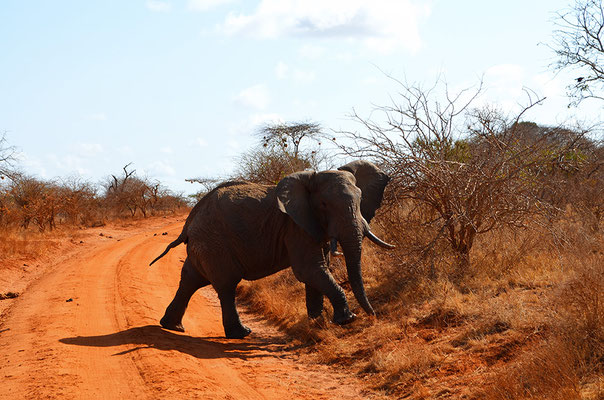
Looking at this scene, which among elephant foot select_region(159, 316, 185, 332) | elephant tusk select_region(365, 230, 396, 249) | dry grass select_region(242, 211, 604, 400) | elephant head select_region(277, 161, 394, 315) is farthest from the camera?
elephant foot select_region(159, 316, 185, 332)

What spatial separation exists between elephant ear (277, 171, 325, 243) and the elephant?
0.01 meters

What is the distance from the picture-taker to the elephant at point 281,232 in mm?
8711

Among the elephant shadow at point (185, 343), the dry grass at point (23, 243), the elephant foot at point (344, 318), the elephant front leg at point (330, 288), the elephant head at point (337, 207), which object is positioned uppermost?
the elephant head at point (337, 207)

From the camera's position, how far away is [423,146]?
400 inches

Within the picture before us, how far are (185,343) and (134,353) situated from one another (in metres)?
1.01

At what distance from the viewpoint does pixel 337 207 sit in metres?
8.70

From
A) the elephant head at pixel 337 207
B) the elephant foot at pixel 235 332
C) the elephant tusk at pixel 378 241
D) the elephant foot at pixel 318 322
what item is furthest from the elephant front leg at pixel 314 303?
the elephant tusk at pixel 378 241

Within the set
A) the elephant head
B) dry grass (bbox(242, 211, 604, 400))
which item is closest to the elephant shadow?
dry grass (bbox(242, 211, 604, 400))

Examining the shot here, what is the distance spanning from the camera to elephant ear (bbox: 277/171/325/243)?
8914mm

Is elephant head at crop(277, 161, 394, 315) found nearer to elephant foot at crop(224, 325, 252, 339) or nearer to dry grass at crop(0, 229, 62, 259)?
elephant foot at crop(224, 325, 252, 339)

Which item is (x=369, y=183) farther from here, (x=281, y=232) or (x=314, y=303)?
(x=314, y=303)

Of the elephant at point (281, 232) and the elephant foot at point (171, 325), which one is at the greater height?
the elephant at point (281, 232)

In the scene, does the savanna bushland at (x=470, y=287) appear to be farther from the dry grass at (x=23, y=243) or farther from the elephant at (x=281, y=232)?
the dry grass at (x=23, y=243)

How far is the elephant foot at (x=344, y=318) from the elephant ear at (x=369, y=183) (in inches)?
75.4
